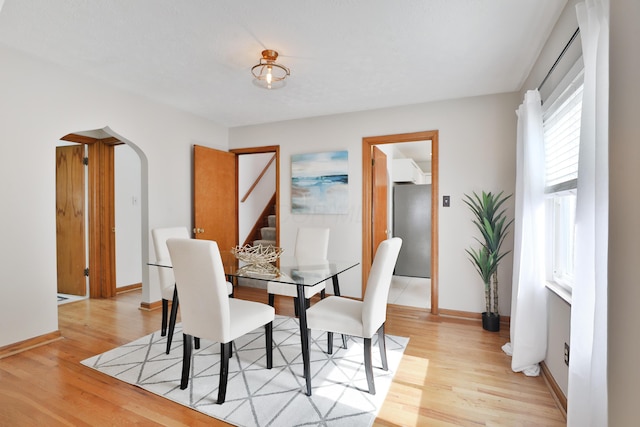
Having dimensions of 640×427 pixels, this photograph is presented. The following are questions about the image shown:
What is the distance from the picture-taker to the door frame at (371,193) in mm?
3574

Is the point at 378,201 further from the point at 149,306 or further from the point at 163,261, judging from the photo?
the point at 149,306

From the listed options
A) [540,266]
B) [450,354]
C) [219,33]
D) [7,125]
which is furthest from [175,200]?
[540,266]

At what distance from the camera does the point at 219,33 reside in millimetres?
2223

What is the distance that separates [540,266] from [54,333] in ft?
12.7

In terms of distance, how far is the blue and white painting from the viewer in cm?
402

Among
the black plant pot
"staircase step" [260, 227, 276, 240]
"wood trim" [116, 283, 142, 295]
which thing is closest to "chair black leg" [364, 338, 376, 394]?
the black plant pot

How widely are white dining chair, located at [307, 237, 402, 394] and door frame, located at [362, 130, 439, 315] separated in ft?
5.29

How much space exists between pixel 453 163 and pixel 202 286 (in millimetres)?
2814

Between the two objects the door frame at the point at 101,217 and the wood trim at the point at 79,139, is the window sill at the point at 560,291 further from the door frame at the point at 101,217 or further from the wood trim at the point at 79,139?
the wood trim at the point at 79,139

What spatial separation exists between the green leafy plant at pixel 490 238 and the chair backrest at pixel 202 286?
2413mm

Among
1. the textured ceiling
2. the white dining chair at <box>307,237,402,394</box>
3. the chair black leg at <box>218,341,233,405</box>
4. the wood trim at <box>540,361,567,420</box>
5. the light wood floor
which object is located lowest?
the light wood floor

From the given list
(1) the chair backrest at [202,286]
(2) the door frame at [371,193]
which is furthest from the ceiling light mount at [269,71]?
(2) the door frame at [371,193]

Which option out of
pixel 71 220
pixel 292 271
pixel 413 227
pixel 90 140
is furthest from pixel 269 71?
pixel 413 227

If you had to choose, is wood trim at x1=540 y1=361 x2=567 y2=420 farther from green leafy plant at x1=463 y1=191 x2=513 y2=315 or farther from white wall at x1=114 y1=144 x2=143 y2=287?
white wall at x1=114 y1=144 x2=143 y2=287
